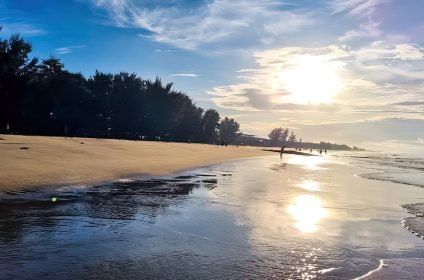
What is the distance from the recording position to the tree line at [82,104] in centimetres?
5675

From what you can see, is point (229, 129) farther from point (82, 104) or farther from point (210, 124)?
point (82, 104)

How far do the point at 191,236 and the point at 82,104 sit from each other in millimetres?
64359

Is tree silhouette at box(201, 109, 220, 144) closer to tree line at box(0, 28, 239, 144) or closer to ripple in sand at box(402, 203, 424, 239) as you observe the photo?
tree line at box(0, 28, 239, 144)

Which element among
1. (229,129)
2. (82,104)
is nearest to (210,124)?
(229,129)

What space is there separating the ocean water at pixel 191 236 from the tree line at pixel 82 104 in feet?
145

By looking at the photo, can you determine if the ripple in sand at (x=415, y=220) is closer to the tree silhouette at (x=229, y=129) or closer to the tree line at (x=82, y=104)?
the tree line at (x=82, y=104)

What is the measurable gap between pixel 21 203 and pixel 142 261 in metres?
6.04

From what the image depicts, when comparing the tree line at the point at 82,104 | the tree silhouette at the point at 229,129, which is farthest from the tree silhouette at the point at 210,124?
the tree silhouette at the point at 229,129

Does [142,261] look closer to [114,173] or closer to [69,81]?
[114,173]

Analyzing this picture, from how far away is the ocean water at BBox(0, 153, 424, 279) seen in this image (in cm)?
612

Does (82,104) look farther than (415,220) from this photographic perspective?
Result: Yes

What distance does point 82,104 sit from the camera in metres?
68.0

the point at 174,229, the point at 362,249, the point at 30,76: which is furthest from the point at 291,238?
the point at 30,76

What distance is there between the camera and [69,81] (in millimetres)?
64562
